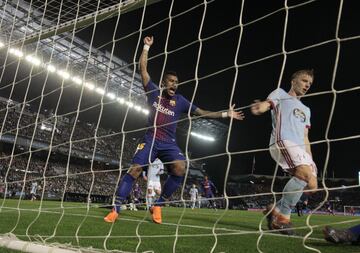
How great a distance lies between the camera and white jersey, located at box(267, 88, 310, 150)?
4098mm

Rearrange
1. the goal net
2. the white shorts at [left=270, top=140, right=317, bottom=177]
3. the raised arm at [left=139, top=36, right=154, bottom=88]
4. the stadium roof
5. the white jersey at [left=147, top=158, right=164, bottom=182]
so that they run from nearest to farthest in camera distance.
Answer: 1. the white jersey at [left=147, top=158, right=164, bottom=182]
2. the white shorts at [left=270, top=140, right=317, bottom=177]
3. the raised arm at [left=139, top=36, right=154, bottom=88]
4. the stadium roof
5. the goal net

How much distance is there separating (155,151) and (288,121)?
1879 mm

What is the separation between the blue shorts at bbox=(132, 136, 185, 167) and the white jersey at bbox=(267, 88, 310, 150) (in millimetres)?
1548

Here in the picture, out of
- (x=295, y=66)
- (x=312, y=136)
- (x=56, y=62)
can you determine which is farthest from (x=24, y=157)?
(x=295, y=66)

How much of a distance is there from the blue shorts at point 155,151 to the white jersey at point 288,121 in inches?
60.9

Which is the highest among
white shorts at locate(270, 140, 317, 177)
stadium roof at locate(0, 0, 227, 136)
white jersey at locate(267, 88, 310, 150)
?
stadium roof at locate(0, 0, 227, 136)

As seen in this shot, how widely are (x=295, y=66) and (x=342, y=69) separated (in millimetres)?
7876

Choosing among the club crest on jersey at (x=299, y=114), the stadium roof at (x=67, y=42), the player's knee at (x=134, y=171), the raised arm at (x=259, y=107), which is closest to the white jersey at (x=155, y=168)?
the player's knee at (x=134, y=171)

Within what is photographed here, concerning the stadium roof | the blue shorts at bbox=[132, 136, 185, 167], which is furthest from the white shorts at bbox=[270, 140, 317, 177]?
the stadium roof

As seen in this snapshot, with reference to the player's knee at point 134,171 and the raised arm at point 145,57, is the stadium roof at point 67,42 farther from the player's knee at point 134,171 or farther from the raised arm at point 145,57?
the player's knee at point 134,171

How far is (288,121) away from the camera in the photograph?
13.6 ft

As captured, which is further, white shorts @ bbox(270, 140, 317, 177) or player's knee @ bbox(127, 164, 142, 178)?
player's knee @ bbox(127, 164, 142, 178)

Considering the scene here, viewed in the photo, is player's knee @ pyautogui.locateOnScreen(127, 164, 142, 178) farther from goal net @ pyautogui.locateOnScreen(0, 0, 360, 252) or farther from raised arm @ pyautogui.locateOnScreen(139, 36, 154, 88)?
goal net @ pyautogui.locateOnScreen(0, 0, 360, 252)

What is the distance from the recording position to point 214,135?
3856 cm
